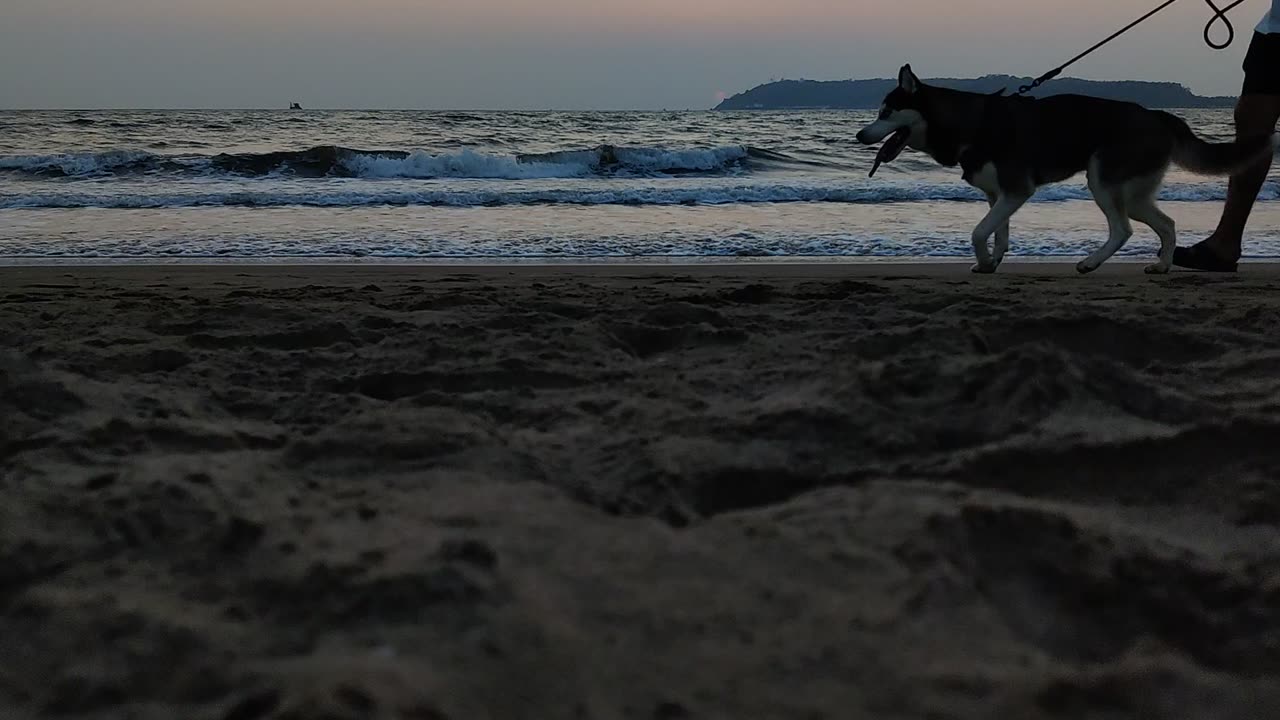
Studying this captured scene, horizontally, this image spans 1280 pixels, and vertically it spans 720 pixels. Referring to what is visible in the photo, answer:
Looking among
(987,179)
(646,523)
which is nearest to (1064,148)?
(987,179)

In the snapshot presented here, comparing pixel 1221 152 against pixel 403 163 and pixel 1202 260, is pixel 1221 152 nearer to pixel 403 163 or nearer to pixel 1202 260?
pixel 1202 260

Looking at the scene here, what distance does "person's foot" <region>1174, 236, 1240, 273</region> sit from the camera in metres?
5.13

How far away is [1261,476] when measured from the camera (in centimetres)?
171

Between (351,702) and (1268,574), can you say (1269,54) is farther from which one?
(351,702)

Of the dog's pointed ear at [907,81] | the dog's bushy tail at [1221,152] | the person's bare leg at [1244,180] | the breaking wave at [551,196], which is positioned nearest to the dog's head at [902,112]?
the dog's pointed ear at [907,81]

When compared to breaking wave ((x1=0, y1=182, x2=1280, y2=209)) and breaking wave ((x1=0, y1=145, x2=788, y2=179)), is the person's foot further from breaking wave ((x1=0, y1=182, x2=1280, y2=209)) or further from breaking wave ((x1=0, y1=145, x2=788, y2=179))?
breaking wave ((x1=0, y1=145, x2=788, y2=179))


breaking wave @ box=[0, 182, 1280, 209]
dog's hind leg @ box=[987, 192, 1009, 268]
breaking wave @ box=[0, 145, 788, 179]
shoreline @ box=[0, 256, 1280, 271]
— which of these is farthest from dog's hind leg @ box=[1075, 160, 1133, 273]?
breaking wave @ box=[0, 145, 788, 179]

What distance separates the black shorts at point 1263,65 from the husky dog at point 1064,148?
27 cm

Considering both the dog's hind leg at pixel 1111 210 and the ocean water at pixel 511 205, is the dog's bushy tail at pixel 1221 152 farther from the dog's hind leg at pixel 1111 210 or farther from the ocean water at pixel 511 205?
the ocean water at pixel 511 205

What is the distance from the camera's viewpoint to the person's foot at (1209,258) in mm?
5129

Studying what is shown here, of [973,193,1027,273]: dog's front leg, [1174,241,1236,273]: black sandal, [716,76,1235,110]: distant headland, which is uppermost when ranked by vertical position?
[716,76,1235,110]: distant headland

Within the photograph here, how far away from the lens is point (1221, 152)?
4.77 metres

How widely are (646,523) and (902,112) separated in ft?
14.5

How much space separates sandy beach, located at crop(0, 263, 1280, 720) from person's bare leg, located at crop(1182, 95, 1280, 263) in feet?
8.19
